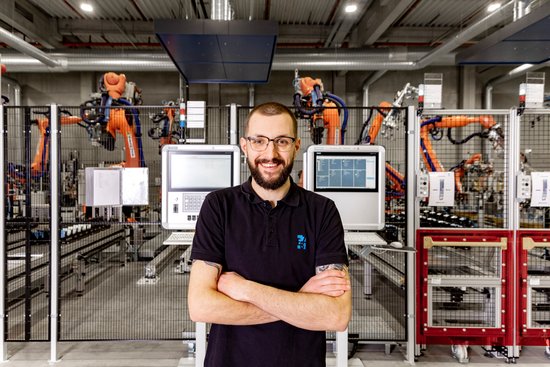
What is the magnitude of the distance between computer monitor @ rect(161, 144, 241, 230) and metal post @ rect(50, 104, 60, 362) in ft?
3.62

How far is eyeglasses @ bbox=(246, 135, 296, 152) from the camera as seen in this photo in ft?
4.66

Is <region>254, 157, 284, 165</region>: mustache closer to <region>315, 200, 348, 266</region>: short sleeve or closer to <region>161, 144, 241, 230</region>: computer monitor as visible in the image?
<region>315, 200, 348, 266</region>: short sleeve

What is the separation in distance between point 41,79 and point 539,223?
1430cm

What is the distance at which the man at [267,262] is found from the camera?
135 centimetres

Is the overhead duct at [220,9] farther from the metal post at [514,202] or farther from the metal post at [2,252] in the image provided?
the metal post at [514,202]

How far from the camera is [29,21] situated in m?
8.34

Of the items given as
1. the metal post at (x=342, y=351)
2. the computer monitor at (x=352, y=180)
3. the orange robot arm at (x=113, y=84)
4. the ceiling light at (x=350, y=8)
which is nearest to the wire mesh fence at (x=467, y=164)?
the computer monitor at (x=352, y=180)

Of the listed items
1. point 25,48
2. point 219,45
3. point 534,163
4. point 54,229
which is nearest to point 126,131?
point 219,45

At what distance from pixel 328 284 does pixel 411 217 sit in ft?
7.96

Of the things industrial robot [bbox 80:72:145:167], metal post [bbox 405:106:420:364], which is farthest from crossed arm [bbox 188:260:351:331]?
industrial robot [bbox 80:72:145:167]

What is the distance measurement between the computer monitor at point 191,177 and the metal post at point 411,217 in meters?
1.67

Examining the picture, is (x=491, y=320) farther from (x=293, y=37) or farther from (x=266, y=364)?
(x=293, y=37)

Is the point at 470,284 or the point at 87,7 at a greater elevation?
the point at 87,7

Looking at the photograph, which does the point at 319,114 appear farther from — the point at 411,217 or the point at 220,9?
the point at 220,9
